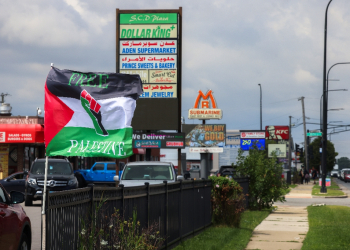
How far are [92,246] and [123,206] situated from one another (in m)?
1.41

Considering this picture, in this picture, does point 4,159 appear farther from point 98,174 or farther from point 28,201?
point 28,201

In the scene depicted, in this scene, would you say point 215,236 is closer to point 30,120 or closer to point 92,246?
point 92,246

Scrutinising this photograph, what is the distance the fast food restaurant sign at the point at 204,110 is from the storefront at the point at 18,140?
44.1 ft

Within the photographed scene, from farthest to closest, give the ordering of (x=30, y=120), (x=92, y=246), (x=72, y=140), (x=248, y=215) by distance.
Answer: (x=30, y=120)
(x=248, y=215)
(x=72, y=140)
(x=92, y=246)

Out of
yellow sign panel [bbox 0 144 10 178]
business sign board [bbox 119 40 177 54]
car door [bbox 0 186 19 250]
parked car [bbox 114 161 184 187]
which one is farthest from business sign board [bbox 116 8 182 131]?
car door [bbox 0 186 19 250]

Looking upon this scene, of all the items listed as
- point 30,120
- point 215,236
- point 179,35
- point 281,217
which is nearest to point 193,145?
point 30,120

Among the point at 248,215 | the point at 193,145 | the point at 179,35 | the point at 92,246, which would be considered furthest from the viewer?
the point at 193,145

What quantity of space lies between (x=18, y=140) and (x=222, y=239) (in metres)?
27.4

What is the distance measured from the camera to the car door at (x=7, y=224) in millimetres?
6784

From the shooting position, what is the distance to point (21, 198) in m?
8.00

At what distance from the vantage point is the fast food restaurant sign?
46.7 meters

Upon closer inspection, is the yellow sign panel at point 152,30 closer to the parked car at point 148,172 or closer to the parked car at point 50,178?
the parked car at point 50,178

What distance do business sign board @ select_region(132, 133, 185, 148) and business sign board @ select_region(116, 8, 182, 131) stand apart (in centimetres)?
207

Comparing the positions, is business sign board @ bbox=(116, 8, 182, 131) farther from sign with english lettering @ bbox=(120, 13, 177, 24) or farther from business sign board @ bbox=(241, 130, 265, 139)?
business sign board @ bbox=(241, 130, 265, 139)
